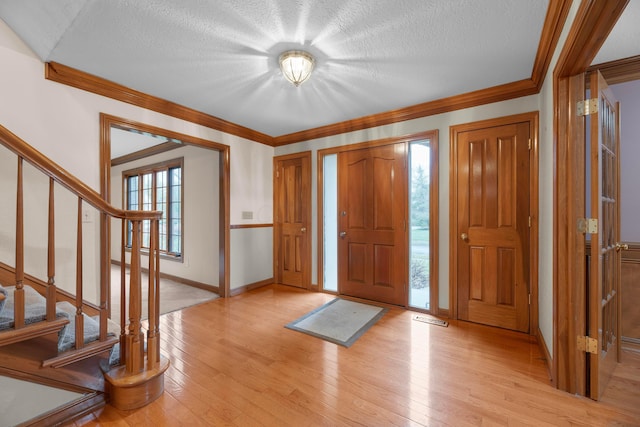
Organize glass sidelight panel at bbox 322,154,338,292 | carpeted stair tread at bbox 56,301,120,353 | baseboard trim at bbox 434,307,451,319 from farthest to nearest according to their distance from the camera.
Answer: glass sidelight panel at bbox 322,154,338,292 < baseboard trim at bbox 434,307,451,319 < carpeted stair tread at bbox 56,301,120,353

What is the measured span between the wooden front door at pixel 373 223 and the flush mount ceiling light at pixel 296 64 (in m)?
1.55

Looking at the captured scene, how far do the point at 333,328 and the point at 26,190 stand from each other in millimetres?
2809

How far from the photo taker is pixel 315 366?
6.75 ft

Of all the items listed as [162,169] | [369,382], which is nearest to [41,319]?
[369,382]

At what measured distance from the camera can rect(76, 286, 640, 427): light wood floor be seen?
5.08 feet

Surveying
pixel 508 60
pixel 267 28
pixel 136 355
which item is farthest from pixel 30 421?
pixel 508 60

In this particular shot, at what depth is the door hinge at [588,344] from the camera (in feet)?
5.46

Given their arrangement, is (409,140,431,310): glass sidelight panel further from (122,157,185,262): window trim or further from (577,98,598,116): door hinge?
(122,157,185,262): window trim

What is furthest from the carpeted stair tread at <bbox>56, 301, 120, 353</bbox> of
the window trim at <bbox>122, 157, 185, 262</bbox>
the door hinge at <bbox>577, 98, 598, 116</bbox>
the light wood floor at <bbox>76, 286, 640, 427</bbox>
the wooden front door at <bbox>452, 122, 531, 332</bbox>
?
the door hinge at <bbox>577, 98, 598, 116</bbox>

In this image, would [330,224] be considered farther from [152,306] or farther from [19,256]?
[19,256]

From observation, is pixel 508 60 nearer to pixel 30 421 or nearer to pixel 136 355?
pixel 136 355

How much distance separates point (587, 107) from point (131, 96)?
3696 mm

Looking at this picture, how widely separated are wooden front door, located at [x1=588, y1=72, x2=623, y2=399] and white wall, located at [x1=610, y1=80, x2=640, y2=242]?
1.73 feet

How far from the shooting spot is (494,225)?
106 inches
